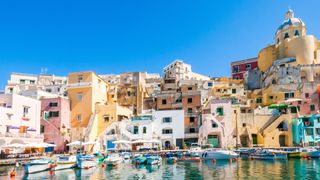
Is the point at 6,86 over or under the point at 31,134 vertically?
over

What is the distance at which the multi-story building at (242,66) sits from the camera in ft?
296

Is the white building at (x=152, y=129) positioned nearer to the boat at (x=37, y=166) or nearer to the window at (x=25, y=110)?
the window at (x=25, y=110)

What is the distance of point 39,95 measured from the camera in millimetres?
59875

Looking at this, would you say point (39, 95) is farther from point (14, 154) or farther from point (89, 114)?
point (14, 154)

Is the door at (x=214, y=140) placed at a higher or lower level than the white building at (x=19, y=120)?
lower

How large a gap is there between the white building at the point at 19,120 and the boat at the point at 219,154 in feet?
85.7

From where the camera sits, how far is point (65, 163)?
1427 inches

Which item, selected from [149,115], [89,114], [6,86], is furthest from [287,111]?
[6,86]

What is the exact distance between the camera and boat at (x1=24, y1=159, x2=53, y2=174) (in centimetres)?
3294

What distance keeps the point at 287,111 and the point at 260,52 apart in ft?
102

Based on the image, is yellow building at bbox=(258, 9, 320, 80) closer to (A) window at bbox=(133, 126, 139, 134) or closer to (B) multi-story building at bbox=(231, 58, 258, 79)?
(B) multi-story building at bbox=(231, 58, 258, 79)

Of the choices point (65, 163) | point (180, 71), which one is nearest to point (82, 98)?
point (65, 163)

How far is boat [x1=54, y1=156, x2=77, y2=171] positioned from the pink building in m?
19.1

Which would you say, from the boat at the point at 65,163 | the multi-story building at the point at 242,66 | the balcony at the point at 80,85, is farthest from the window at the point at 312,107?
the boat at the point at 65,163
